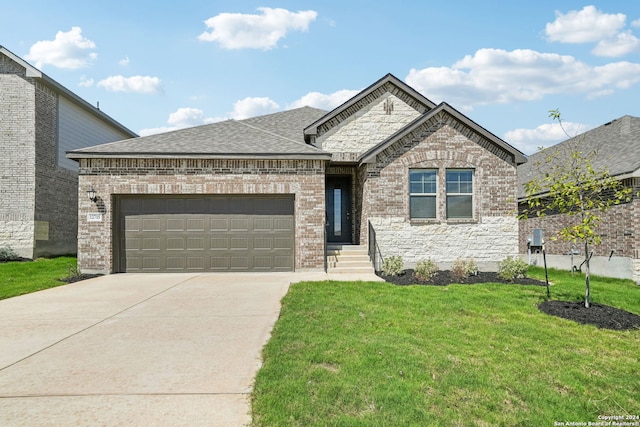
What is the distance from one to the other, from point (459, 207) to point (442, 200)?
672 mm

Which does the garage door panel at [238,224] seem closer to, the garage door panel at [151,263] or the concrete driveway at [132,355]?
the garage door panel at [151,263]

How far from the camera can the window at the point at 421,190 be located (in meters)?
14.2

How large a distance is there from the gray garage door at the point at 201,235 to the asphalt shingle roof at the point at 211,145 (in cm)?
150

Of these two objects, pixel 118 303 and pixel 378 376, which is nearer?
pixel 378 376

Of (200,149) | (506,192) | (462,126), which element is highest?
(462,126)

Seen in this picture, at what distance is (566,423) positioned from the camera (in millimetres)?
3785

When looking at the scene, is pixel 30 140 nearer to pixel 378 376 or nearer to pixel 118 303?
pixel 118 303

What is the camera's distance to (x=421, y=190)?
46.6ft

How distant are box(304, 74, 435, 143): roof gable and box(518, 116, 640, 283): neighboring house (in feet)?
16.4

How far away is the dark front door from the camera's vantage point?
1659 cm

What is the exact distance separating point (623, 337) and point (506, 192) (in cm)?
841

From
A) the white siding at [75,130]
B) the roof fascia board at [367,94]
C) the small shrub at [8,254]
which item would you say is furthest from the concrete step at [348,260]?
the white siding at [75,130]

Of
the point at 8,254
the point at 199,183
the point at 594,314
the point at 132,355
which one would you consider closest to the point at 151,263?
the point at 199,183

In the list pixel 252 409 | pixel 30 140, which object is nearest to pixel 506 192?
pixel 252 409
